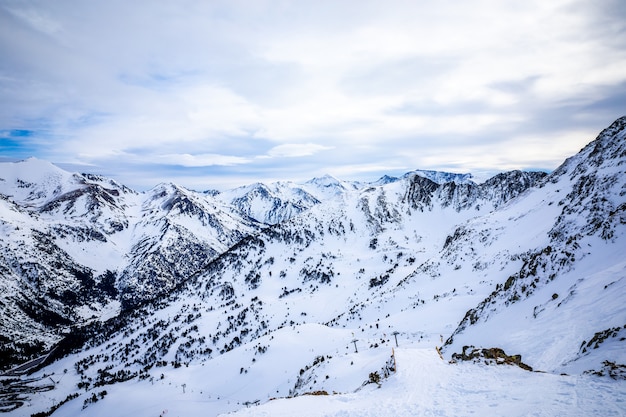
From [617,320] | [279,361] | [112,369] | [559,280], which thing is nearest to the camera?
[617,320]

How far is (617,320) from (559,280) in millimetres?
14262

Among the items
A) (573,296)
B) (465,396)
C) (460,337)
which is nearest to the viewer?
(465,396)

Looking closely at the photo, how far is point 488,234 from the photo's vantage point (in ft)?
266

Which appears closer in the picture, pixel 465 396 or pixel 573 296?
pixel 465 396

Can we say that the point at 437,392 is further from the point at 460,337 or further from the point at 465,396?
the point at 460,337

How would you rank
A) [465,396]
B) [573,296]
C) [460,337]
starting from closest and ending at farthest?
[465,396], [573,296], [460,337]

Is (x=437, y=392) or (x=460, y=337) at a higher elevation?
(x=437, y=392)

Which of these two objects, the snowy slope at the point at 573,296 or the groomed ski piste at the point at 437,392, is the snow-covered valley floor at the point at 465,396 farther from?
the snowy slope at the point at 573,296

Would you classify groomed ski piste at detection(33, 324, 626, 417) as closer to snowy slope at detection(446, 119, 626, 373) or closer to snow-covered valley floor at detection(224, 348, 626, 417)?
snow-covered valley floor at detection(224, 348, 626, 417)

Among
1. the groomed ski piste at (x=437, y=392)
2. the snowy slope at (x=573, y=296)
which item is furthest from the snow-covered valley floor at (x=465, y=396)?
the snowy slope at (x=573, y=296)

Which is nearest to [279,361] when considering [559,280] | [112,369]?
[559,280]

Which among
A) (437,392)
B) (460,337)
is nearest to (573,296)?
(460,337)

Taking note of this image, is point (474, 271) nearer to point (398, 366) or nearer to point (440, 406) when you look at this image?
point (398, 366)

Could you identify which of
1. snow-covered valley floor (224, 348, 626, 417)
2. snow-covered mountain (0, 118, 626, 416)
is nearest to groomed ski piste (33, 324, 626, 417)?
snow-covered valley floor (224, 348, 626, 417)
